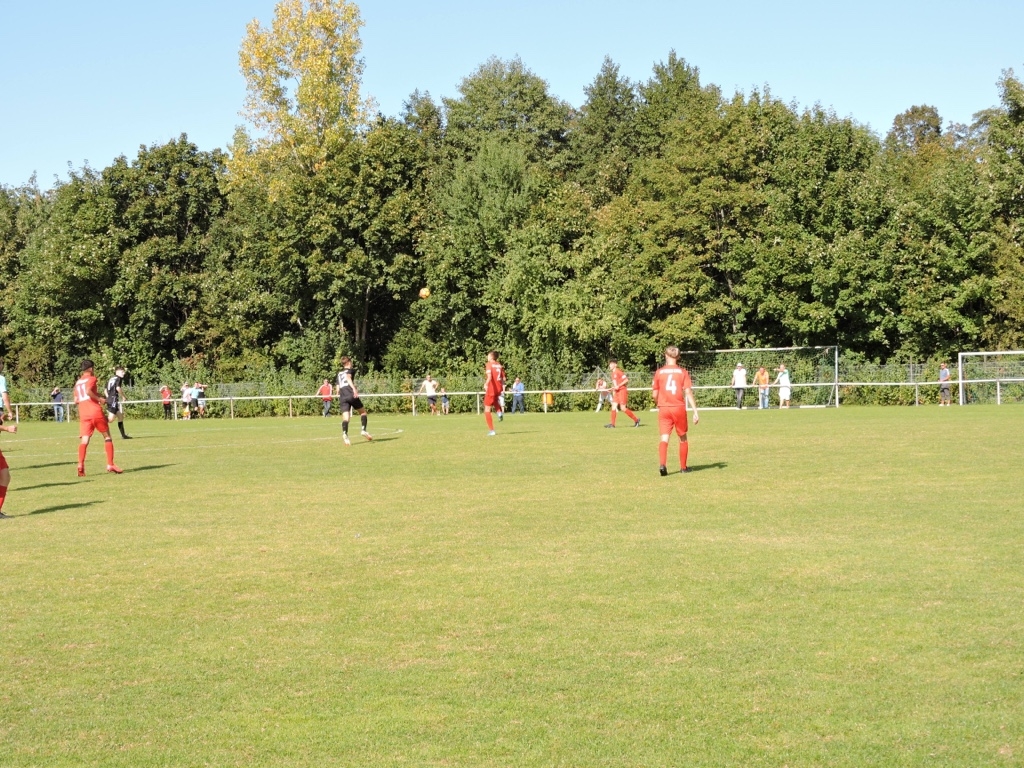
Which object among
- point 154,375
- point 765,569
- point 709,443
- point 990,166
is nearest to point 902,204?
point 990,166

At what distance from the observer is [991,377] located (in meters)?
41.7

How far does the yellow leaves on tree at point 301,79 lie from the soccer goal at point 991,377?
30932mm

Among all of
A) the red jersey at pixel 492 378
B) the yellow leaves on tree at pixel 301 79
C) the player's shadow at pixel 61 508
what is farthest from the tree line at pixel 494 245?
the player's shadow at pixel 61 508

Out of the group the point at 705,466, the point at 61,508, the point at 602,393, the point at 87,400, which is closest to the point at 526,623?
the point at 61,508

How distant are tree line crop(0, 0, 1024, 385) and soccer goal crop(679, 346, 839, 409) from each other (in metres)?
2.00

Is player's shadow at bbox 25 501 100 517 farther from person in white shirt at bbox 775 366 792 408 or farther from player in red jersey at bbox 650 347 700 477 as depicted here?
person in white shirt at bbox 775 366 792 408

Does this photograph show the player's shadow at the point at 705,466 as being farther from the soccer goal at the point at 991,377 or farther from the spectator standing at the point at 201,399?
the spectator standing at the point at 201,399

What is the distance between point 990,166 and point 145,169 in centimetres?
4197

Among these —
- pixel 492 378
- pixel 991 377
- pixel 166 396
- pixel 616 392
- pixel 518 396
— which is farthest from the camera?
pixel 166 396

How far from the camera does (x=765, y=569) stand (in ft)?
32.1

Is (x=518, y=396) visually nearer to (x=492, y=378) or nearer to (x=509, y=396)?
(x=509, y=396)

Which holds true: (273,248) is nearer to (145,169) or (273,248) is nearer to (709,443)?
(145,169)

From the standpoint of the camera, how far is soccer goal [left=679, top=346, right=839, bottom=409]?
45.4 metres

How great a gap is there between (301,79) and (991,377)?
34.7m
